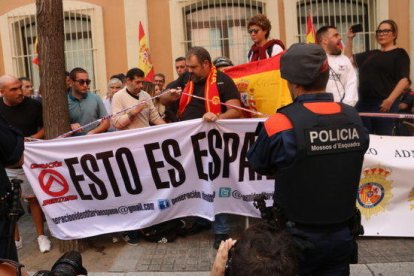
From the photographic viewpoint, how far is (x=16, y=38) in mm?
10625

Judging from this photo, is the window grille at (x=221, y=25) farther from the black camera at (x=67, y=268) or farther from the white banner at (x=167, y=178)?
the black camera at (x=67, y=268)

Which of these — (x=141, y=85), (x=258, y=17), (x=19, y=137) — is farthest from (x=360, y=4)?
(x=19, y=137)

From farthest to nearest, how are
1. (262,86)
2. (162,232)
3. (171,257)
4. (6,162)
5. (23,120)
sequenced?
(23,120) → (262,86) → (162,232) → (171,257) → (6,162)

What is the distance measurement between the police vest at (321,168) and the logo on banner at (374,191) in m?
2.43

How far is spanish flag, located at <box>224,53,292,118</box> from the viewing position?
5.06 m

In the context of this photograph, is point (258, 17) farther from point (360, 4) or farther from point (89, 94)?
point (360, 4)

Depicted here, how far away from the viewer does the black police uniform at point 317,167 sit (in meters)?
2.35

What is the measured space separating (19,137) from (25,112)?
2.55 m

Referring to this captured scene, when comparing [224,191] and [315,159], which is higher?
[315,159]

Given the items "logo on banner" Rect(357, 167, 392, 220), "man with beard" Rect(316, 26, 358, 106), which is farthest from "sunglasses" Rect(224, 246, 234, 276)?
"man with beard" Rect(316, 26, 358, 106)

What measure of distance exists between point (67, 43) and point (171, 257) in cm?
741

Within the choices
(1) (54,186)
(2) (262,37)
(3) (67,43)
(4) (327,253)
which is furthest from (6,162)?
(3) (67,43)

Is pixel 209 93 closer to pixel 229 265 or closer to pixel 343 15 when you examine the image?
pixel 229 265

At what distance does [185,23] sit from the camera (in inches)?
407
